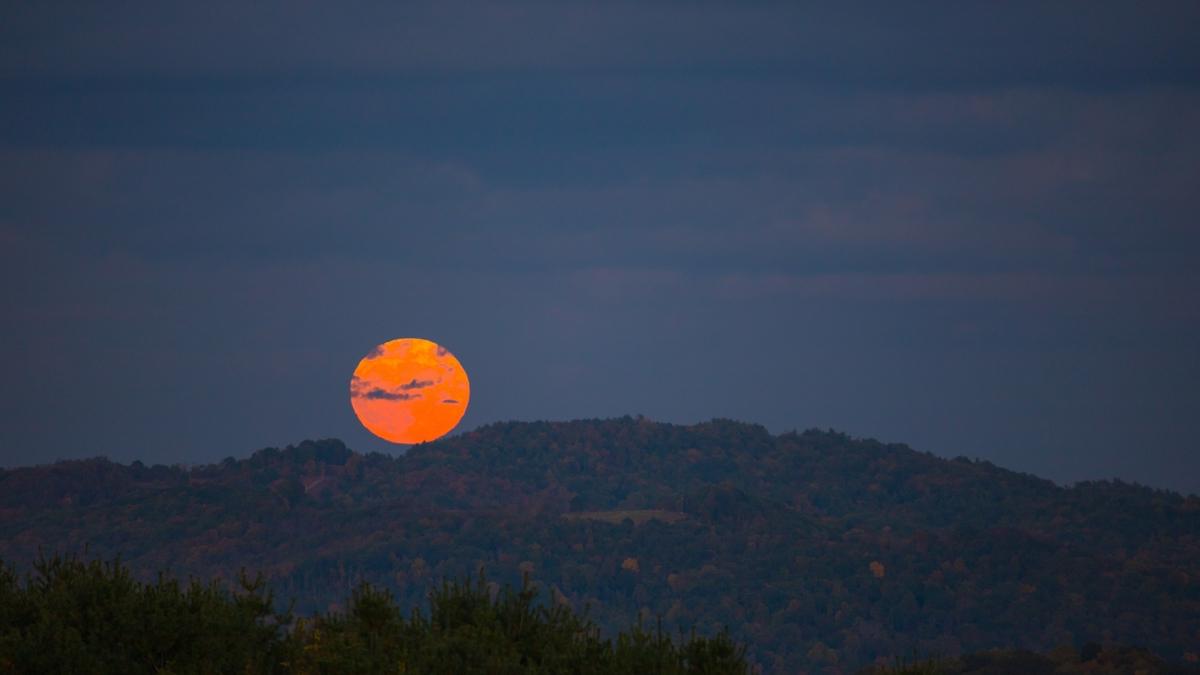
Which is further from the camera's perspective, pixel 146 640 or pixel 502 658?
pixel 146 640

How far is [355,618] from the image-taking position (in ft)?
105

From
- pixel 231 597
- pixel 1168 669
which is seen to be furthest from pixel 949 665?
pixel 231 597

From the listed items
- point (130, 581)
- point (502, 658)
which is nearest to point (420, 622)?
point (502, 658)

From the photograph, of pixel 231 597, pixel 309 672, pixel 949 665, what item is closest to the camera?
pixel 309 672

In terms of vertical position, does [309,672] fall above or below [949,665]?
above

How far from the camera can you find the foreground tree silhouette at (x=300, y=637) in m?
28.9

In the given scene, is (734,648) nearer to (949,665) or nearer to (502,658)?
(502,658)

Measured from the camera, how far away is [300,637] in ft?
115

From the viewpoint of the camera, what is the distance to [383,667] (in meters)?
28.8

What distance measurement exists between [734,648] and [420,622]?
6.99m

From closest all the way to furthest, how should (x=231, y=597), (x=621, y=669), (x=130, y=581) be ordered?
(x=621, y=669) → (x=130, y=581) → (x=231, y=597)

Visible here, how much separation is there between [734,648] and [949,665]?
124 metres

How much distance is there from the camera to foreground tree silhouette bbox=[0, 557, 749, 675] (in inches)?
1138

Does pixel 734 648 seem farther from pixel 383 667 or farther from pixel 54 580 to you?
pixel 54 580
